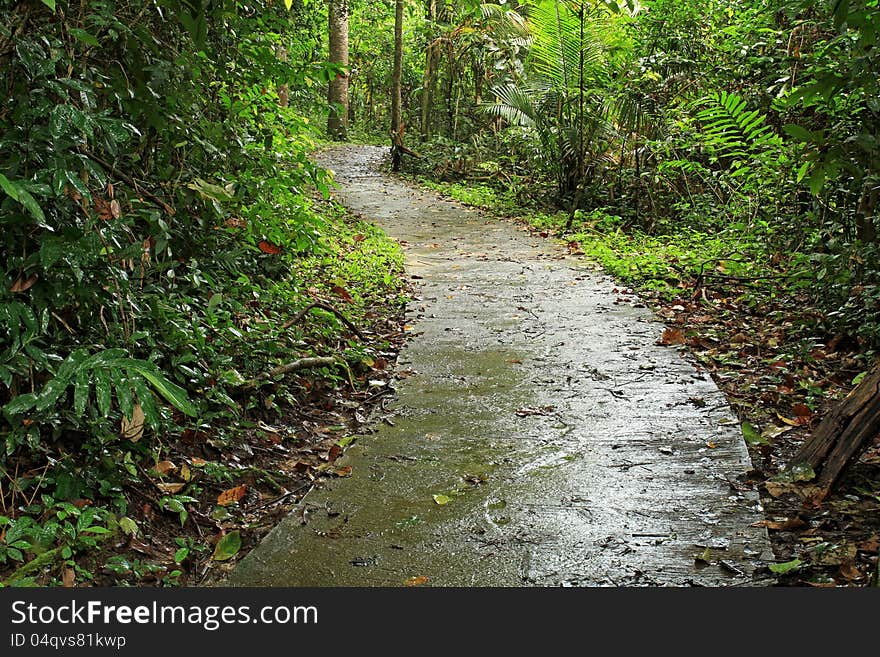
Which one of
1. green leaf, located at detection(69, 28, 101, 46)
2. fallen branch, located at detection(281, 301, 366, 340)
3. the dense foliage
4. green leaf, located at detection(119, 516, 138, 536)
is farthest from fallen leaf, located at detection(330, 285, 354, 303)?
green leaf, located at detection(69, 28, 101, 46)

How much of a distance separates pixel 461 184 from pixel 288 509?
12390mm

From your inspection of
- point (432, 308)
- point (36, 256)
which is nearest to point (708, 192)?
point (432, 308)

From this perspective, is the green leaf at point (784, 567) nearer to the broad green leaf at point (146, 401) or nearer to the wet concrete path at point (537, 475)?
the wet concrete path at point (537, 475)

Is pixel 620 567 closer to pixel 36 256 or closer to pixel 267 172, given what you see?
pixel 36 256

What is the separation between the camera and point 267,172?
4855 mm

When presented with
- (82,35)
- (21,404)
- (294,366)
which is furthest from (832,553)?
(82,35)

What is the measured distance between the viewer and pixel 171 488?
3.48m

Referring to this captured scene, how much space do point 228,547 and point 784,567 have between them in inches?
83.0

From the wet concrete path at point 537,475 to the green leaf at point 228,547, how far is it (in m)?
0.14

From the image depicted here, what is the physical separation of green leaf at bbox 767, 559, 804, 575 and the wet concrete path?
0.23ft

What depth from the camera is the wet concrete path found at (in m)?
3.00

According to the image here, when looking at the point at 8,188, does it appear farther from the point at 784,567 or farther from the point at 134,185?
the point at 784,567

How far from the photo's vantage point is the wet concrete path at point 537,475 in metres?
3.00

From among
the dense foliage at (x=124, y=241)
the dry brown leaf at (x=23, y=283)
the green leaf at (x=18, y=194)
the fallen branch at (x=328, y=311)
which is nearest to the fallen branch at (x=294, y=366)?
the dense foliage at (x=124, y=241)
